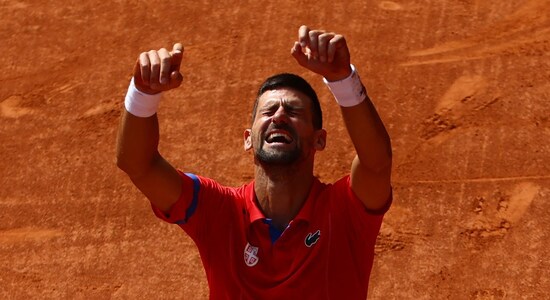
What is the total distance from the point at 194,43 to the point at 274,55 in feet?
3.42

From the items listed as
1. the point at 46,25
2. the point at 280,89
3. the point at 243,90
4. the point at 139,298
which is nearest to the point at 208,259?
the point at 280,89

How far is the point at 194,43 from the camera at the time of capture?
10477mm

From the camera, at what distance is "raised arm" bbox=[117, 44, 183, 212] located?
392 centimetres

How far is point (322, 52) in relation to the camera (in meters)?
3.81

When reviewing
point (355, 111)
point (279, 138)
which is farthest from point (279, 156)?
point (355, 111)

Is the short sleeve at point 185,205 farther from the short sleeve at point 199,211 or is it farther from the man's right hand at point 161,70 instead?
the man's right hand at point 161,70

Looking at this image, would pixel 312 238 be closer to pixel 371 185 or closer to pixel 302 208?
pixel 302 208

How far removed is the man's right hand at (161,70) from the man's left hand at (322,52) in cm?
51

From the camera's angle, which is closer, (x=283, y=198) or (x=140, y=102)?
(x=140, y=102)

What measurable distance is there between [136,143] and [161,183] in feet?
0.79

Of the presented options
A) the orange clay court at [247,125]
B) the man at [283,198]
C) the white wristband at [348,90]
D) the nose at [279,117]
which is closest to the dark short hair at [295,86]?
the man at [283,198]

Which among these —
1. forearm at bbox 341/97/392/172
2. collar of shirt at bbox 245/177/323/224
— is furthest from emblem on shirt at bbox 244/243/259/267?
forearm at bbox 341/97/392/172

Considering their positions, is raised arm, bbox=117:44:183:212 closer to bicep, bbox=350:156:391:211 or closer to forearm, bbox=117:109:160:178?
forearm, bbox=117:109:160:178

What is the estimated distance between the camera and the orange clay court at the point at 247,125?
7938 millimetres
